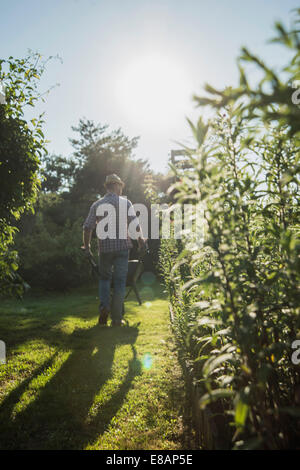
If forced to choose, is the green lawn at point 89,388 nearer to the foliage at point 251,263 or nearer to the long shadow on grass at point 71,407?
the long shadow on grass at point 71,407

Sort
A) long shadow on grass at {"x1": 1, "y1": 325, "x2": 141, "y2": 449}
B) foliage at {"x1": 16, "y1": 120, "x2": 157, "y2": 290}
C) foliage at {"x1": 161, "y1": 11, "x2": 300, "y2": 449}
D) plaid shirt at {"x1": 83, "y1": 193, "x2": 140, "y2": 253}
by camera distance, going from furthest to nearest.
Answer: foliage at {"x1": 16, "y1": 120, "x2": 157, "y2": 290}, plaid shirt at {"x1": 83, "y1": 193, "x2": 140, "y2": 253}, long shadow on grass at {"x1": 1, "y1": 325, "x2": 141, "y2": 449}, foliage at {"x1": 161, "y1": 11, "x2": 300, "y2": 449}

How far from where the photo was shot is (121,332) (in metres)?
4.16

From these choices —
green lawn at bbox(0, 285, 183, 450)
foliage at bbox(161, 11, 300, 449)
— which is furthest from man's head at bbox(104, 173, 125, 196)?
foliage at bbox(161, 11, 300, 449)

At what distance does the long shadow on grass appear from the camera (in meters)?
1.81

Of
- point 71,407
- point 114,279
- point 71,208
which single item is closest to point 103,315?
point 114,279

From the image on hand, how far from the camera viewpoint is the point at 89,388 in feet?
8.18

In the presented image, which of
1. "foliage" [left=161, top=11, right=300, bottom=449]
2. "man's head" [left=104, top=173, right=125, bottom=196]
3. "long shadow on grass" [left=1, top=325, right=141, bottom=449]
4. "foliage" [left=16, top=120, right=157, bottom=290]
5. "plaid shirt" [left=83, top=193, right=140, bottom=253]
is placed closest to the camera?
"foliage" [left=161, top=11, right=300, bottom=449]

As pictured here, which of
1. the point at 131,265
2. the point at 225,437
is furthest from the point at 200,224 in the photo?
the point at 131,265

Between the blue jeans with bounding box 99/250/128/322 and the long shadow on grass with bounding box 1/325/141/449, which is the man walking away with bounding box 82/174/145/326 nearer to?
the blue jeans with bounding box 99/250/128/322

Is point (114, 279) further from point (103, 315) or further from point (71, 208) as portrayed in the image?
point (71, 208)

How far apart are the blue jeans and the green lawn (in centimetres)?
31

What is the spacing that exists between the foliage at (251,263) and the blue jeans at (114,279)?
2.79m

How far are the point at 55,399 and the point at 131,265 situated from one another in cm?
336

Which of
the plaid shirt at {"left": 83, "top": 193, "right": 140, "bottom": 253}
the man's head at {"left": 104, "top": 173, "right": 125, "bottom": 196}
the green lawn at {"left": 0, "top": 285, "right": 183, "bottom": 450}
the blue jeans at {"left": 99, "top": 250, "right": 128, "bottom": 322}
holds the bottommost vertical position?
the green lawn at {"left": 0, "top": 285, "right": 183, "bottom": 450}
